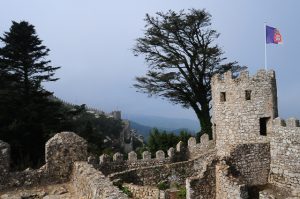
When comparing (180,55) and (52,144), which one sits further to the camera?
(180,55)

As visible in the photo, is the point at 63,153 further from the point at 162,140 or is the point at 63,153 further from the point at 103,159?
the point at 162,140

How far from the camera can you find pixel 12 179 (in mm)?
12594

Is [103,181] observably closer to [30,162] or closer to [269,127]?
[269,127]

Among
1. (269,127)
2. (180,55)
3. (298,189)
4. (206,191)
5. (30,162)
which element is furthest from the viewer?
(180,55)

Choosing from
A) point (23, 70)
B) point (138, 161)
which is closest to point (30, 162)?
point (138, 161)

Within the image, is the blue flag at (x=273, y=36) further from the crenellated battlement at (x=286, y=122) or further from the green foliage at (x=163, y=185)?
the green foliage at (x=163, y=185)

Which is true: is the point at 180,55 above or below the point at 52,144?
above

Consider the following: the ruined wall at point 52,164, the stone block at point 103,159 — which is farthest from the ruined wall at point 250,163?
the ruined wall at point 52,164

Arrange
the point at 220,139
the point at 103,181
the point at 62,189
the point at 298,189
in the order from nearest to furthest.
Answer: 1. the point at 103,181
2. the point at 62,189
3. the point at 298,189
4. the point at 220,139

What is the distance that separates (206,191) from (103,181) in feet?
22.5

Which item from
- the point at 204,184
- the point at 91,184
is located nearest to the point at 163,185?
the point at 204,184

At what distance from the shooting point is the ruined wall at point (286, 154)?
17016 mm

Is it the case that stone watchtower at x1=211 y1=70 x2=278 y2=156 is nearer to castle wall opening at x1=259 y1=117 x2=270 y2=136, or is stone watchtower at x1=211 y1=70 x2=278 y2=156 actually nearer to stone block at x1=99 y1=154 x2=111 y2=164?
castle wall opening at x1=259 y1=117 x2=270 y2=136

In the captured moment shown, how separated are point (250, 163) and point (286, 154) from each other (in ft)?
4.75
